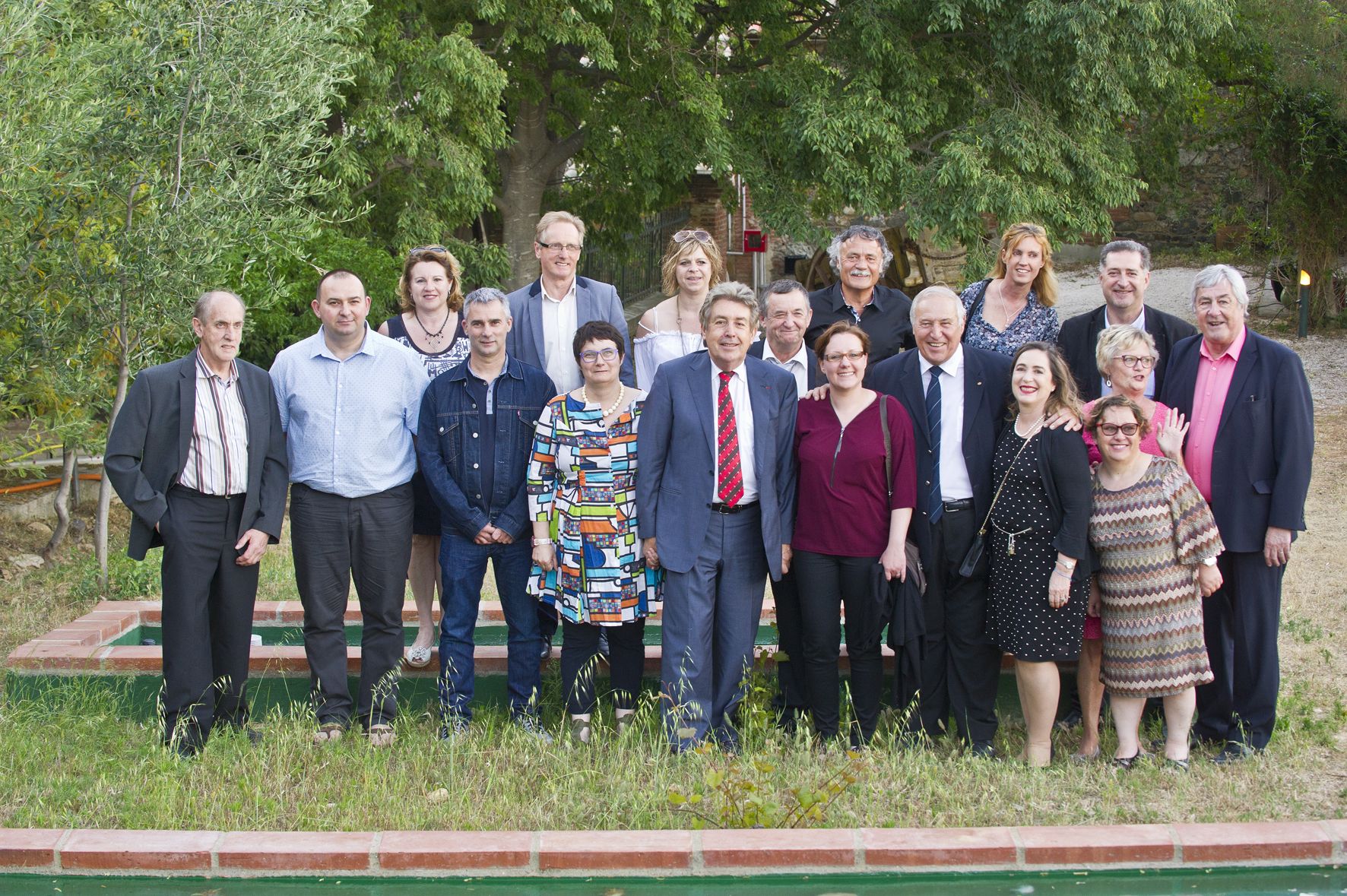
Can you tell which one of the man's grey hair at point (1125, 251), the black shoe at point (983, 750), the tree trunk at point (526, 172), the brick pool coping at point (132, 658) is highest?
the tree trunk at point (526, 172)

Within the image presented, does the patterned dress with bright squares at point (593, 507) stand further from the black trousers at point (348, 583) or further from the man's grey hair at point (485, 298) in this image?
the black trousers at point (348, 583)

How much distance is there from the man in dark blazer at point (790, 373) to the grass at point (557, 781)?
0.49 ft

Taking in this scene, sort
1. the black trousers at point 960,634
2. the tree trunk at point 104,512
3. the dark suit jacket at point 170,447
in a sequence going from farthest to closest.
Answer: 1. the tree trunk at point 104,512
2. the black trousers at point 960,634
3. the dark suit jacket at point 170,447

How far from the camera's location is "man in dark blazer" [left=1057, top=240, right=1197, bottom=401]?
549cm

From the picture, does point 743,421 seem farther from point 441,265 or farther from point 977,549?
point 441,265

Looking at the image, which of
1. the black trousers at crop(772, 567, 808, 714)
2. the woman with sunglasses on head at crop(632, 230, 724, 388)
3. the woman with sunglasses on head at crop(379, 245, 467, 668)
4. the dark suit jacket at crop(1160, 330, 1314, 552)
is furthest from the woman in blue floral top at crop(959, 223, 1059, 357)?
the woman with sunglasses on head at crop(379, 245, 467, 668)

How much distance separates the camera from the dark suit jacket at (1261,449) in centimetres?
518

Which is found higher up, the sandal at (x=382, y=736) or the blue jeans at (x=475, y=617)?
the blue jeans at (x=475, y=617)

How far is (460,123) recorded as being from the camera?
41.6 ft

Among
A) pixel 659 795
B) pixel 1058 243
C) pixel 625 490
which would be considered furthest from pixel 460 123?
pixel 659 795

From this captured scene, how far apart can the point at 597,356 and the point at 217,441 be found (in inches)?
61.3

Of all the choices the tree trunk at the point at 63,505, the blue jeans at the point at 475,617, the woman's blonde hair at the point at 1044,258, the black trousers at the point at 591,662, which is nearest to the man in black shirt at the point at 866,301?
the woman's blonde hair at the point at 1044,258

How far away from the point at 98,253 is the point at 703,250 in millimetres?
4478

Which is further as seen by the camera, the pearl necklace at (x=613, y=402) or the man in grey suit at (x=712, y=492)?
the pearl necklace at (x=613, y=402)
